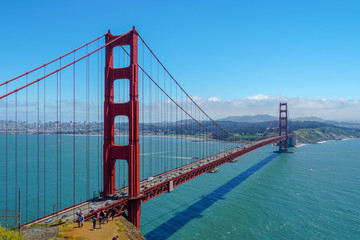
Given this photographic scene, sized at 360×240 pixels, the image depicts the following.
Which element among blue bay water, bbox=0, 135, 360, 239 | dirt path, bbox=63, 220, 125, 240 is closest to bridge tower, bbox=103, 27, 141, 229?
dirt path, bbox=63, 220, 125, 240

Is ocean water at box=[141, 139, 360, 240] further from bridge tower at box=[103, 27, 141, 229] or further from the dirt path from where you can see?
the dirt path

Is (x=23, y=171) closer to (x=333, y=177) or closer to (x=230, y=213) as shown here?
(x=230, y=213)

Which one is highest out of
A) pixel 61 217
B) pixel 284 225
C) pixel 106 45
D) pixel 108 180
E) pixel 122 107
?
pixel 106 45

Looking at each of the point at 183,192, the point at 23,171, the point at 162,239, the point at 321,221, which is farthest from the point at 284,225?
the point at 23,171

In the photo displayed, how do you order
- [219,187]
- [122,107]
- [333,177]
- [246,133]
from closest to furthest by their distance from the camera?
[122,107] → [219,187] → [333,177] → [246,133]

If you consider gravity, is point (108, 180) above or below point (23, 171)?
above

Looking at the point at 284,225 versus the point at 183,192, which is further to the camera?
the point at 183,192

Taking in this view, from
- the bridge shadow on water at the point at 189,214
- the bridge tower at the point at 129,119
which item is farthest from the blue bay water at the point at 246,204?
the bridge tower at the point at 129,119
